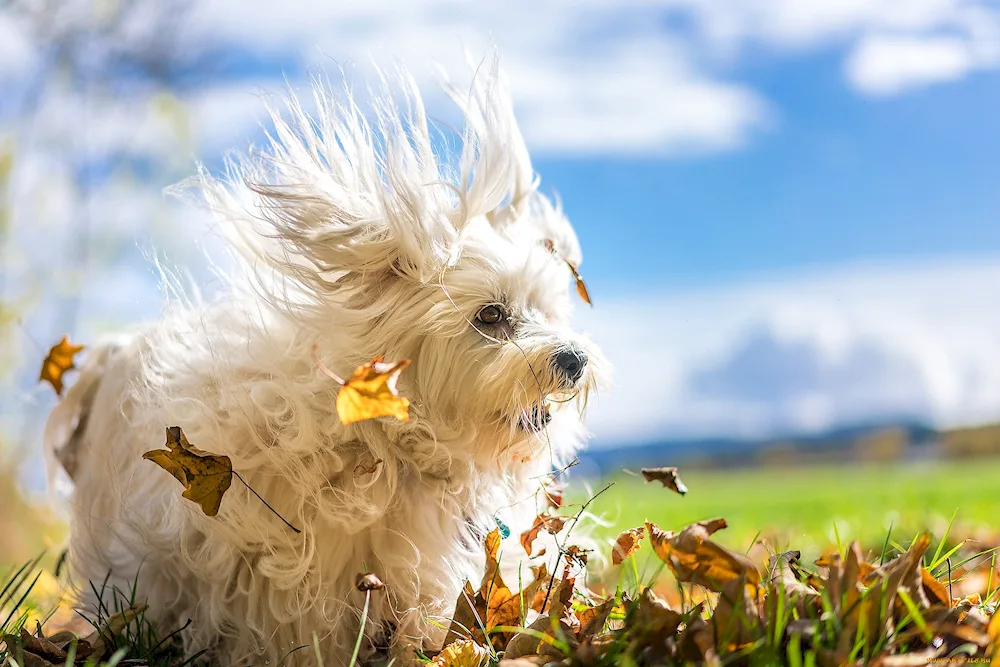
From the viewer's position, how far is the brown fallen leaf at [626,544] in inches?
88.4

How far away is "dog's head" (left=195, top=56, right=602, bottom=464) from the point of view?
2303 millimetres

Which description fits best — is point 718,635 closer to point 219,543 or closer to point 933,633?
point 933,633

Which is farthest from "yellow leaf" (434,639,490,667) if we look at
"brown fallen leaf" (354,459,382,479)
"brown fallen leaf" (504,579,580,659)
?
"brown fallen leaf" (354,459,382,479)

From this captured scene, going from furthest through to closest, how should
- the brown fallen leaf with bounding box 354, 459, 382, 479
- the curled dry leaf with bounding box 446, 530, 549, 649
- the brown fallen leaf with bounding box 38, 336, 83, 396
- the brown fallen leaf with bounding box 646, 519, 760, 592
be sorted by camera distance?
the brown fallen leaf with bounding box 38, 336, 83, 396 < the brown fallen leaf with bounding box 354, 459, 382, 479 < the curled dry leaf with bounding box 446, 530, 549, 649 < the brown fallen leaf with bounding box 646, 519, 760, 592

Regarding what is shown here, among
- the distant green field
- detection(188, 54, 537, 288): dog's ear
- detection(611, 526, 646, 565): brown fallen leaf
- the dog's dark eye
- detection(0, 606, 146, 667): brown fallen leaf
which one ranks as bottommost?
the distant green field

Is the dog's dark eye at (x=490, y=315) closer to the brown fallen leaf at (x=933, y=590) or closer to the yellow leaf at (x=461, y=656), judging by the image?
the yellow leaf at (x=461, y=656)

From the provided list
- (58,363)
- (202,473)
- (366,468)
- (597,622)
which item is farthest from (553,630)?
(58,363)

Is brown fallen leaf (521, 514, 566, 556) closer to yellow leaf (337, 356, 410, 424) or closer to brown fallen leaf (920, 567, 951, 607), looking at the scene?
yellow leaf (337, 356, 410, 424)

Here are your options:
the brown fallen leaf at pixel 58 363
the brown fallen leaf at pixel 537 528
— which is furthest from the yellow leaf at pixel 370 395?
the brown fallen leaf at pixel 58 363

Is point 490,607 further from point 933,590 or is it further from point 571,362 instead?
point 933,590

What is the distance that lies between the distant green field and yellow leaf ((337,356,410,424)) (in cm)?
93

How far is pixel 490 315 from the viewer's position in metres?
2.36

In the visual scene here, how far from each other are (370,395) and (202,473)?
0.55 metres

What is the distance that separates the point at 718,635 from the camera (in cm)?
175
